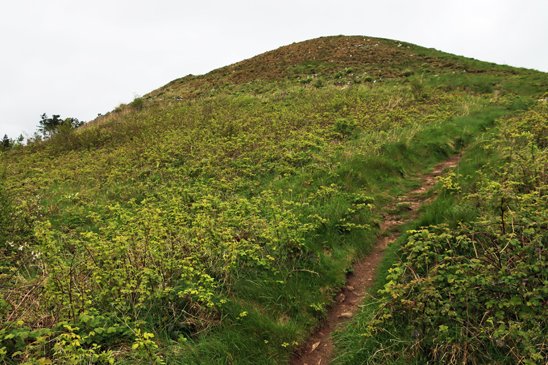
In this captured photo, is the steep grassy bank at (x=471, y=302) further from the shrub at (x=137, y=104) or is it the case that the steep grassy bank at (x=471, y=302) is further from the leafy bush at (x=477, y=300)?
the shrub at (x=137, y=104)

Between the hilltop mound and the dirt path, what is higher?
the hilltop mound

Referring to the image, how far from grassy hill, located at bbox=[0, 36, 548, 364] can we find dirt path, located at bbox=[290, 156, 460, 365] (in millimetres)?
167

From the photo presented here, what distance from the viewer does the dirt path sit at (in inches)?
203

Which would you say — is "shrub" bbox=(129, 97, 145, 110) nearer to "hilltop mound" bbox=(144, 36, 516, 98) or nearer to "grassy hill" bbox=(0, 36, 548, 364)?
"hilltop mound" bbox=(144, 36, 516, 98)

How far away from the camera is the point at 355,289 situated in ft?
21.0

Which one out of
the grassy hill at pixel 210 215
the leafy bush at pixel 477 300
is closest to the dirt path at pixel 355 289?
the grassy hill at pixel 210 215

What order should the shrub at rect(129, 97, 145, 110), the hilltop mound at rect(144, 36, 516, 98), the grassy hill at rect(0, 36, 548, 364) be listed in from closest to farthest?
the grassy hill at rect(0, 36, 548, 364), the shrub at rect(129, 97, 145, 110), the hilltop mound at rect(144, 36, 516, 98)

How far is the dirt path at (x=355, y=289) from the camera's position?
516cm

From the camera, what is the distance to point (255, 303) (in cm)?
572

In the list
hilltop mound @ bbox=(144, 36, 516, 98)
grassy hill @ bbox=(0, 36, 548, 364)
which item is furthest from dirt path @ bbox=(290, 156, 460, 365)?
hilltop mound @ bbox=(144, 36, 516, 98)

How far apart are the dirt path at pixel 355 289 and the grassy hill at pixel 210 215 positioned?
0.17 metres

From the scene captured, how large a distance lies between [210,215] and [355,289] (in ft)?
11.1

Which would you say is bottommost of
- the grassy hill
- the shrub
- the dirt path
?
the dirt path

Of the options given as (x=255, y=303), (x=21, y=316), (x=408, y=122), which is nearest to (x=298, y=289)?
(x=255, y=303)
